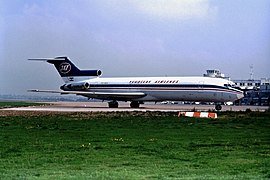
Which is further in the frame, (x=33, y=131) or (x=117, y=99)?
(x=117, y=99)

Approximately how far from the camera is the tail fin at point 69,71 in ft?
192

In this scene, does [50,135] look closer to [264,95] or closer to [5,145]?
[5,145]

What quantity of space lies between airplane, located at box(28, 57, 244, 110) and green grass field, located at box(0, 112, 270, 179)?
27625 mm

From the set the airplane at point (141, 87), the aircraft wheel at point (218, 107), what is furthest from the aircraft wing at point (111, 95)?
the aircraft wheel at point (218, 107)

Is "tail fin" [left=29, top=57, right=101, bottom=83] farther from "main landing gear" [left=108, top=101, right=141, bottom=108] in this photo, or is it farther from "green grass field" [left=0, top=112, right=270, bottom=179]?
"green grass field" [left=0, top=112, right=270, bottom=179]

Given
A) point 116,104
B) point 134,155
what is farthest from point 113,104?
point 134,155

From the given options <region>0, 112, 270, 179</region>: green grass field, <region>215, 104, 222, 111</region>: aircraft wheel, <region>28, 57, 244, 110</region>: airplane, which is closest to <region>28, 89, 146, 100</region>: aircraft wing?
<region>28, 57, 244, 110</region>: airplane

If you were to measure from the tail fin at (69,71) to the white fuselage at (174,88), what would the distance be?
2.18m

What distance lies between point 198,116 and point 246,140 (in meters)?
13.9

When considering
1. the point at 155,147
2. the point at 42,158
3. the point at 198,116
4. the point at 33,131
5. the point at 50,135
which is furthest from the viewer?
the point at 198,116

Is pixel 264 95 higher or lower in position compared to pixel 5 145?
higher

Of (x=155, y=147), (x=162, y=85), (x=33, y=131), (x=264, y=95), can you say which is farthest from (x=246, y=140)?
(x=264, y=95)

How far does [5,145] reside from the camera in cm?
1423

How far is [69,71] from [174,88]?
51.5 ft
